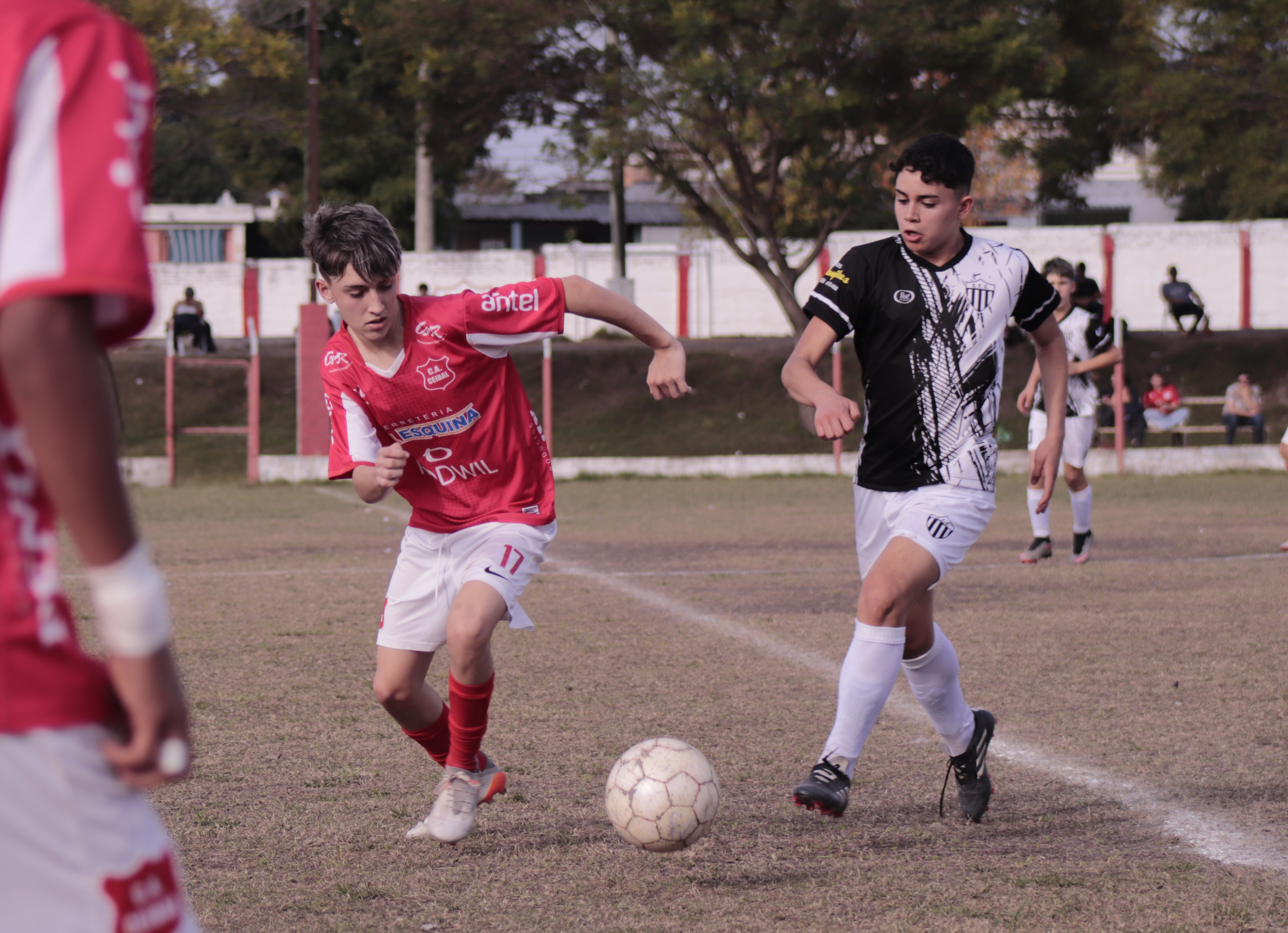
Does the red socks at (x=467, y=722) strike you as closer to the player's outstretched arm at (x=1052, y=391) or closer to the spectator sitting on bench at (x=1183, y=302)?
the player's outstretched arm at (x=1052, y=391)

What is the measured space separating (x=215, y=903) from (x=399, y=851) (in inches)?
23.4

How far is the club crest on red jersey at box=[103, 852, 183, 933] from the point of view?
145 cm

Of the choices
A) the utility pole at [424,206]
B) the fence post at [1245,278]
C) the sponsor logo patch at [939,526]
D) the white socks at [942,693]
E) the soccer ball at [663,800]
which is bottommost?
the soccer ball at [663,800]

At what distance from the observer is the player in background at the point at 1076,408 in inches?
397

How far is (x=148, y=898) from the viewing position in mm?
1479

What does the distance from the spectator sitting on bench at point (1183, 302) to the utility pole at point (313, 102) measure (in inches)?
659

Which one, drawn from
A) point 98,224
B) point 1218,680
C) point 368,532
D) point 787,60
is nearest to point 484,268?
point 787,60

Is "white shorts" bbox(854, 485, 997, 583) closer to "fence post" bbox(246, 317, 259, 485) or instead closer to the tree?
"fence post" bbox(246, 317, 259, 485)

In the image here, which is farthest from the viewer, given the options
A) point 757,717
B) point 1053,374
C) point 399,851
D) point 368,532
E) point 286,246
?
point 286,246

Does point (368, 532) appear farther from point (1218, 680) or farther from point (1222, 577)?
point (1218, 680)

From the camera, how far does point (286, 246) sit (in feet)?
142

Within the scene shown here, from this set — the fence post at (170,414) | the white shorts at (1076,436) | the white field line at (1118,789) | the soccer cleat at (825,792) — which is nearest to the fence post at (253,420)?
the fence post at (170,414)

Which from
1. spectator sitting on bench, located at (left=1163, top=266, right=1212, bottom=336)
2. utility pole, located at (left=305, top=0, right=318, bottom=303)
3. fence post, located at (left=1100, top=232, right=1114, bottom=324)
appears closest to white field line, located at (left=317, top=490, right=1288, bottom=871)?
utility pole, located at (left=305, top=0, right=318, bottom=303)

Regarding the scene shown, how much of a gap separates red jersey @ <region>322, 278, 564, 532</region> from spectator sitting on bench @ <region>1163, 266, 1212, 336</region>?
82.3 ft
